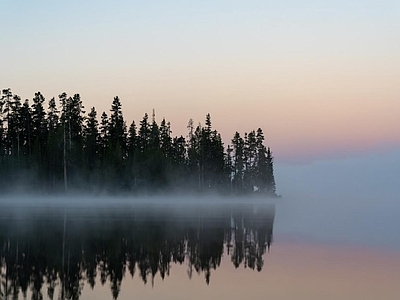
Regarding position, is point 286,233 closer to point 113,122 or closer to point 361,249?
point 361,249

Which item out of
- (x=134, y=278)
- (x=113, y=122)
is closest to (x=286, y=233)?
(x=134, y=278)

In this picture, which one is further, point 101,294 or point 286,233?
point 286,233

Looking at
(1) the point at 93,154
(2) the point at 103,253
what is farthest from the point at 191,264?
(1) the point at 93,154

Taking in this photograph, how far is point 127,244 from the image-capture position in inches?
1011

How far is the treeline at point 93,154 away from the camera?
93625 mm

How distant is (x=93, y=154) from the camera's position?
330 feet

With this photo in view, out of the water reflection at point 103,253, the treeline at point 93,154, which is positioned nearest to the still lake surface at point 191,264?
the water reflection at point 103,253

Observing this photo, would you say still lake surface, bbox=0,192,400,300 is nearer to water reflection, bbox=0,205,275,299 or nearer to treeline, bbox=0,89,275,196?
water reflection, bbox=0,205,275,299

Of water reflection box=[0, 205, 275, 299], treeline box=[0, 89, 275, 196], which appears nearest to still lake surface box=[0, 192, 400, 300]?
water reflection box=[0, 205, 275, 299]

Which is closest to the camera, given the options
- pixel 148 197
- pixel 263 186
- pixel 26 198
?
pixel 26 198

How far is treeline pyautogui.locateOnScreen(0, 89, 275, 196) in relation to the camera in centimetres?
9362

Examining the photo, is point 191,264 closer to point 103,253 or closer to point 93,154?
point 103,253

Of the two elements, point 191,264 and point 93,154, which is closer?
point 191,264

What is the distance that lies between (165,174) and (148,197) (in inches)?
253
